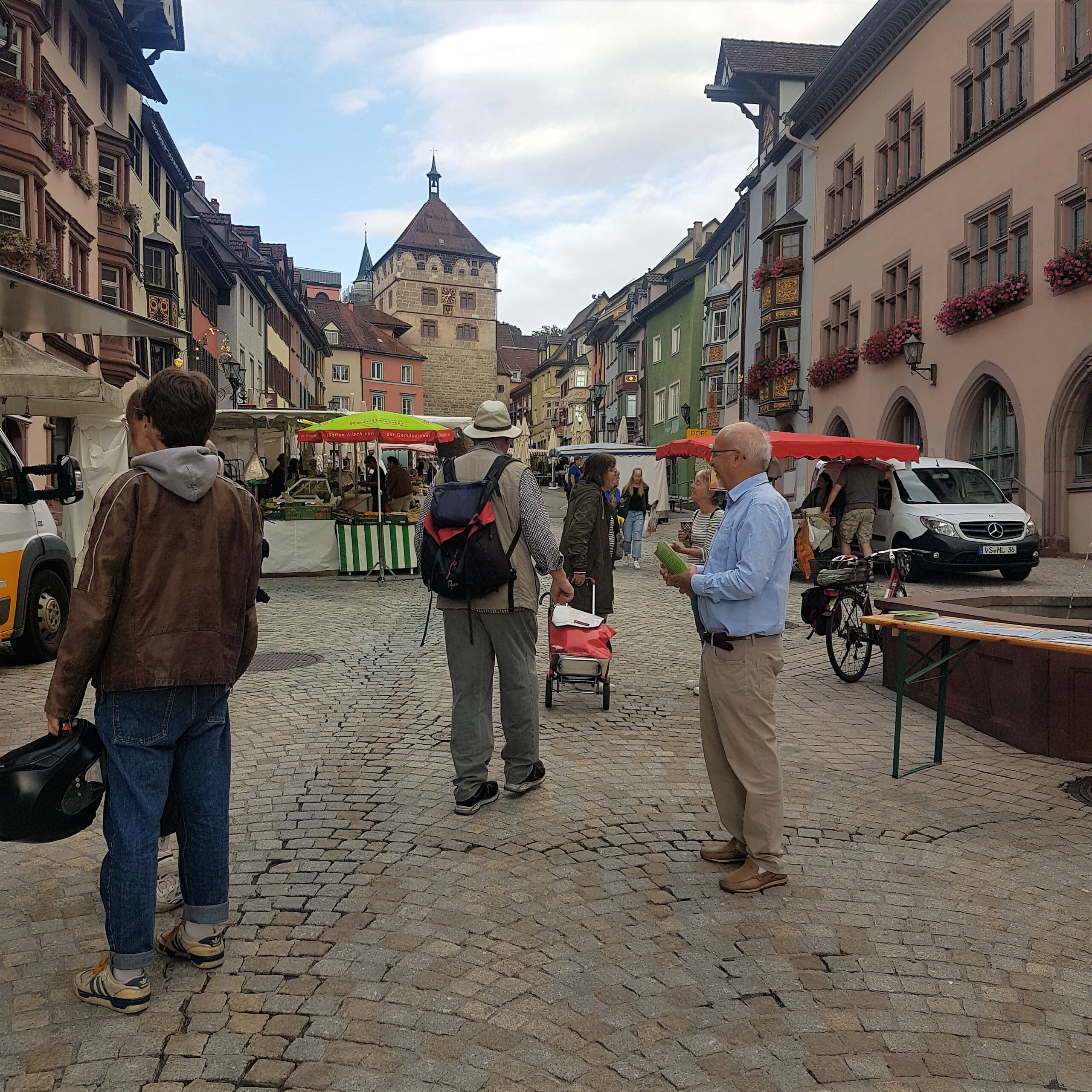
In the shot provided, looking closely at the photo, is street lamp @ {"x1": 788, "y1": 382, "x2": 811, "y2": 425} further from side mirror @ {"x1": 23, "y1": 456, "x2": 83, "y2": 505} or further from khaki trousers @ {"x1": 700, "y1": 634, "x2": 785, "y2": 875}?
khaki trousers @ {"x1": 700, "y1": 634, "x2": 785, "y2": 875}

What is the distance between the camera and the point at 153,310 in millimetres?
30031

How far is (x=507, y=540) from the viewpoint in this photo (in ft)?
16.8

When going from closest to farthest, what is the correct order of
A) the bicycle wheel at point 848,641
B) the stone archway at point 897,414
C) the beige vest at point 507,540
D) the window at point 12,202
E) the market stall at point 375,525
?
1. the beige vest at point 507,540
2. the bicycle wheel at point 848,641
3. the market stall at point 375,525
4. the window at point 12,202
5. the stone archway at point 897,414

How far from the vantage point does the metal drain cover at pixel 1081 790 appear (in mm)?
5473

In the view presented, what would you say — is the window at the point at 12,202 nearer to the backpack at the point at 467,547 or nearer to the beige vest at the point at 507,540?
the beige vest at the point at 507,540

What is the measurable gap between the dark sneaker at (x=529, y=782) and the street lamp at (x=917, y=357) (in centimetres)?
2036

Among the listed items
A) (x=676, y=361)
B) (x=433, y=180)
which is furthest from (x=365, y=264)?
(x=676, y=361)

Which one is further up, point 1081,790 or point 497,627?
point 497,627

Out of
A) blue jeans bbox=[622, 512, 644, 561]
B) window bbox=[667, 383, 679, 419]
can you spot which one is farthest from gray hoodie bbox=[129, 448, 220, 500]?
window bbox=[667, 383, 679, 419]

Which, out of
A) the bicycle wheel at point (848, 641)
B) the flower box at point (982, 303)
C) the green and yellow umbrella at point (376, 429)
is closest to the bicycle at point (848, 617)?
the bicycle wheel at point (848, 641)

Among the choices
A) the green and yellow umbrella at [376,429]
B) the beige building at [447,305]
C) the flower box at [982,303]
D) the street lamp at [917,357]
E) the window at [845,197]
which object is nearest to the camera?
the green and yellow umbrella at [376,429]

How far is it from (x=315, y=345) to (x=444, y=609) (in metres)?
72.8

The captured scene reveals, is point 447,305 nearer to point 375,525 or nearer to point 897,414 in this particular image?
point 897,414

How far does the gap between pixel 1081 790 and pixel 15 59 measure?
2142 cm
